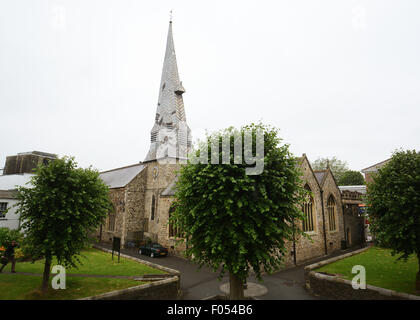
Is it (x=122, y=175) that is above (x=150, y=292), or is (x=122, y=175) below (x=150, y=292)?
above

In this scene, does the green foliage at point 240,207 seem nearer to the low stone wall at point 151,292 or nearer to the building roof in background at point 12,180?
the low stone wall at point 151,292

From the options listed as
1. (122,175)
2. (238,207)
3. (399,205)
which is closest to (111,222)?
(122,175)

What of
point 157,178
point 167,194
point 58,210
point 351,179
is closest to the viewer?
point 58,210

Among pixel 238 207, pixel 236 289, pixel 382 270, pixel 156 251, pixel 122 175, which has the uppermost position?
pixel 122 175

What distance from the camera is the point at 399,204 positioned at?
1020 centimetres

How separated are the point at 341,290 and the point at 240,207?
27.6ft

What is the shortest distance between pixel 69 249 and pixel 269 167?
10629mm

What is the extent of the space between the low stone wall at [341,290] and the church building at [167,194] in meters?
6.25

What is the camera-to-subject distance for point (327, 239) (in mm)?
24281

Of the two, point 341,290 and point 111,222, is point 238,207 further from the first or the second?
point 111,222

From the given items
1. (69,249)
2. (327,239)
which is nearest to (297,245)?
(327,239)

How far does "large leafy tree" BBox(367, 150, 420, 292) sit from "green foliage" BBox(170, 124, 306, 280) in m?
4.54

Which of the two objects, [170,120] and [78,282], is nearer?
[78,282]

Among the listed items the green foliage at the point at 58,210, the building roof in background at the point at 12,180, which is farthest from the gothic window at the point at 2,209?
the green foliage at the point at 58,210
